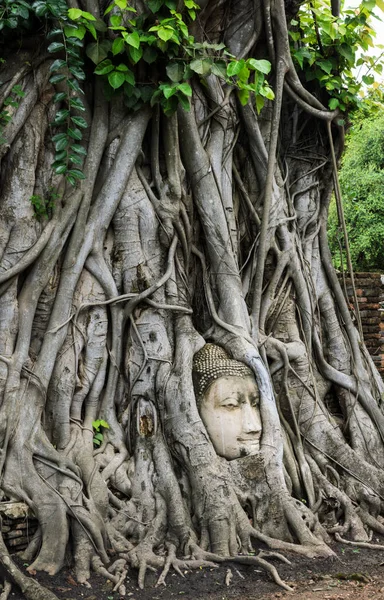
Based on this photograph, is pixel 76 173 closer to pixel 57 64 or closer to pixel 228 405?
pixel 57 64

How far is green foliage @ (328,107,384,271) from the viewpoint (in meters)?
14.5

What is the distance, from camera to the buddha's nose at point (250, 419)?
16.7ft

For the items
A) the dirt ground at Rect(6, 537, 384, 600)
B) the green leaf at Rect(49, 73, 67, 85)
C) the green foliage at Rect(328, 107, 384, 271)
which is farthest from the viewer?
the green foliage at Rect(328, 107, 384, 271)

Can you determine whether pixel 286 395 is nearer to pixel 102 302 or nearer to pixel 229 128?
pixel 102 302

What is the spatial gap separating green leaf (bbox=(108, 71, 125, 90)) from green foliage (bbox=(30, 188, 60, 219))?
0.80 metres

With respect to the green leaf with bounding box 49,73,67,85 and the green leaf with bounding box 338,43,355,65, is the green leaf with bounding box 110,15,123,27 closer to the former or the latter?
the green leaf with bounding box 49,73,67,85

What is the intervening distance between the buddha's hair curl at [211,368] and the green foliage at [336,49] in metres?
2.48

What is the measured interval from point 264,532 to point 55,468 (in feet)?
4.58

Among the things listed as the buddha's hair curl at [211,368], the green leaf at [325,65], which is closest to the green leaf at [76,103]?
the buddha's hair curl at [211,368]

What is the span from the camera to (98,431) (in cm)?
512

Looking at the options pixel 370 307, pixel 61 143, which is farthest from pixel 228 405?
pixel 370 307

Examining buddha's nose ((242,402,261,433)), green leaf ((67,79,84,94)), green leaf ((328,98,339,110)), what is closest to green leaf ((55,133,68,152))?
green leaf ((67,79,84,94))

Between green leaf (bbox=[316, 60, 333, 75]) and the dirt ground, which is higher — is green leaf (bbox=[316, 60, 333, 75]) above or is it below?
above

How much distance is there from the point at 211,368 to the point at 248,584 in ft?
4.74
